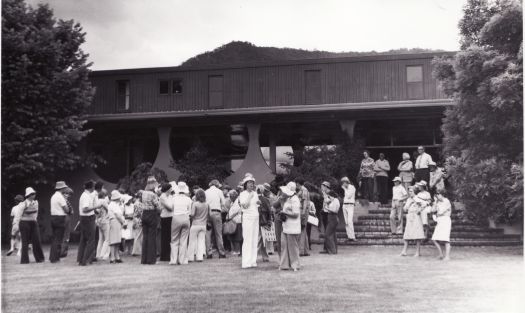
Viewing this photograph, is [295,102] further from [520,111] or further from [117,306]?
[117,306]

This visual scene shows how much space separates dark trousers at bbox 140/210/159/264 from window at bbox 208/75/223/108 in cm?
1263

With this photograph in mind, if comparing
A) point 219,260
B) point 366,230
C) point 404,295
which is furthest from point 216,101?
point 404,295

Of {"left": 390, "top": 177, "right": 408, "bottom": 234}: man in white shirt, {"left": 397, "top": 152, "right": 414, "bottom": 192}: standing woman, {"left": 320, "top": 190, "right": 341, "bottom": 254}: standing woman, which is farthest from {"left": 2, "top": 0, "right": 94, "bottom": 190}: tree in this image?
{"left": 397, "top": 152, "right": 414, "bottom": 192}: standing woman

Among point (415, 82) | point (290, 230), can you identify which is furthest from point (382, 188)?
point (290, 230)

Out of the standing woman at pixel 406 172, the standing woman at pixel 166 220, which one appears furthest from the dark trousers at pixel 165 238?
the standing woman at pixel 406 172

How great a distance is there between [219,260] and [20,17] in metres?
7.84

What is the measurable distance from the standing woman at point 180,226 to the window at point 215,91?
1248cm

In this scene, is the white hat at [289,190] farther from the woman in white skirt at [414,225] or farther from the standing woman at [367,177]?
the standing woman at [367,177]

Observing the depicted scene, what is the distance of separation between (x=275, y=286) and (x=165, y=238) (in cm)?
423

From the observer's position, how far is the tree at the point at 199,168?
2025 cm

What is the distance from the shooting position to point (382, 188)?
18328 mm

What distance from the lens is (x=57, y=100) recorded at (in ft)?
59.2

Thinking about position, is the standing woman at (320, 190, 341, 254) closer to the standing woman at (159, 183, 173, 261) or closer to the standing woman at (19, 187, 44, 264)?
the standing woman at (159, 183, 173, 261)

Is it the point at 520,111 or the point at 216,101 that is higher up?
the point at 216,101
